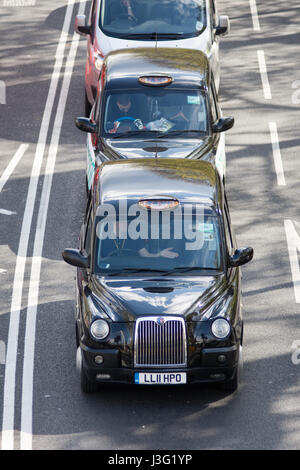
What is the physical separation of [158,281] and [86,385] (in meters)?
1.37

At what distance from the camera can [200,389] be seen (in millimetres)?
12562

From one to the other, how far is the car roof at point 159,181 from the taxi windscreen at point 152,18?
6525 millimetres

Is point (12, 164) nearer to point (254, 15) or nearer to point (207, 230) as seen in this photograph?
point (207, 230)

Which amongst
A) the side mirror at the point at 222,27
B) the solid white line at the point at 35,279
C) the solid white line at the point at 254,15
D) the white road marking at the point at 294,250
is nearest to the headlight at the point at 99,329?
the solid white line at the point at 35,279

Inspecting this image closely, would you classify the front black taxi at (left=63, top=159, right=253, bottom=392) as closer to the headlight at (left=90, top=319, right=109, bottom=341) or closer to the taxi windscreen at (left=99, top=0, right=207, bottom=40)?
the headlight at (left=90, top=319, right=109, bottom=341)

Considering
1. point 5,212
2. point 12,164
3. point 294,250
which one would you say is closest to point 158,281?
point 294,250

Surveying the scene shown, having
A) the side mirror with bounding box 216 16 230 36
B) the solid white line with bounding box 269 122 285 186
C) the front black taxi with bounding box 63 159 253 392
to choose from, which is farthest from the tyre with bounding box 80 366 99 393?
the side mirror with bounding box 216 16 230 36

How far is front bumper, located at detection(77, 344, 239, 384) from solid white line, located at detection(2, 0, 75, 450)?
3.40ft

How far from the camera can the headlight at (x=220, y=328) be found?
11.9 meters

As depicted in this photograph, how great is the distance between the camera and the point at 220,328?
11891mm

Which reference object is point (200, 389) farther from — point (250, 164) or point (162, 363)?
point (250, 164)
